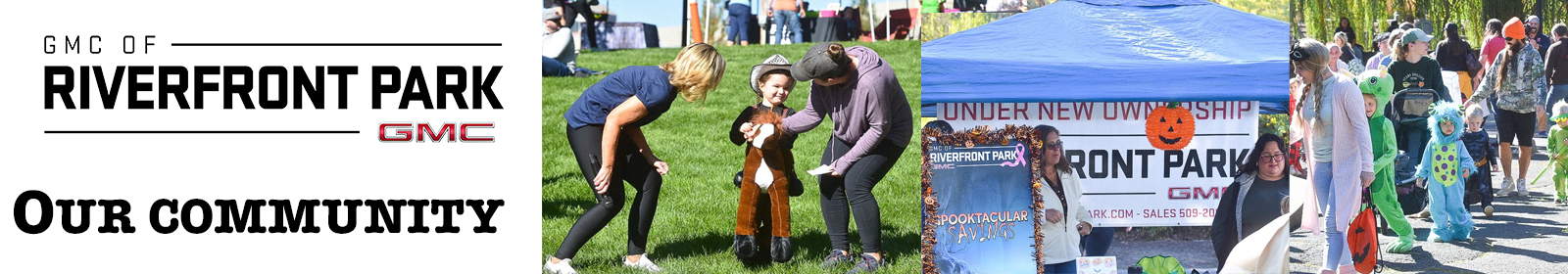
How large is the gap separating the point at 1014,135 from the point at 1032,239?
484 mm

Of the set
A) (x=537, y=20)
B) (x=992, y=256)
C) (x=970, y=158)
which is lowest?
(x=992, y=256)

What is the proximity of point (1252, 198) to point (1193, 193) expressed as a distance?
280 millimetres

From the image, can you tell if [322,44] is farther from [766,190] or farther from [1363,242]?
[1363,242]

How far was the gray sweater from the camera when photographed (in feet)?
18.8

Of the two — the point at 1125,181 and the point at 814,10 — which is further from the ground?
the point at 814,10

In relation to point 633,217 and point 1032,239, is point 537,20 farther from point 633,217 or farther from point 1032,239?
point 1032,239

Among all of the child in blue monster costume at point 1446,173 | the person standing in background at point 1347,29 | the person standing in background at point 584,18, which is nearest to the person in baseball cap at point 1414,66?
the child in blue monster costume at point 1446,173

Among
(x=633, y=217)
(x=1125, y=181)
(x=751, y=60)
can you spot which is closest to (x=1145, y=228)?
(x=1125, y=181)

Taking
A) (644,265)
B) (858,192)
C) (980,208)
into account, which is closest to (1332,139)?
(980,208)

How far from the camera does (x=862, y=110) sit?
227 inches

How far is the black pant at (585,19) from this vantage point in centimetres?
1691

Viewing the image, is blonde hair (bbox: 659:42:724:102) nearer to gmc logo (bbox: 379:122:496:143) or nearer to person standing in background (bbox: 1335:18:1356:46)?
gmc logo (bbox: 379:122:496:143)

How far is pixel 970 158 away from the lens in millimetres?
5934

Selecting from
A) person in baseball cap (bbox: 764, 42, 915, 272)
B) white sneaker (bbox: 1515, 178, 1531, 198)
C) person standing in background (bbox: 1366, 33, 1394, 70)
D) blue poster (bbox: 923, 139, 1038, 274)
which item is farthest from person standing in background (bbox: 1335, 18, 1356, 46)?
person in baseball cap (bbox: 764, 42, 915, 272)
